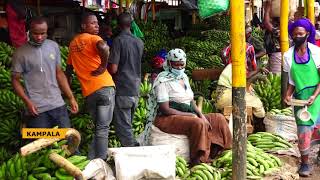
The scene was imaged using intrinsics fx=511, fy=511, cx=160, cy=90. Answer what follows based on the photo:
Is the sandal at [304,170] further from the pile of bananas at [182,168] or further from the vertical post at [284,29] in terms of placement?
the vertical post at [284,29]

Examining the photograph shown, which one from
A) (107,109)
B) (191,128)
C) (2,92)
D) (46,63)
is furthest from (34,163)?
(2,92)

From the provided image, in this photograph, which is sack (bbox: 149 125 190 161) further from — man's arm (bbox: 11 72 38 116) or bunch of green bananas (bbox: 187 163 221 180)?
man's arm (bbox: 11 72 38 116)

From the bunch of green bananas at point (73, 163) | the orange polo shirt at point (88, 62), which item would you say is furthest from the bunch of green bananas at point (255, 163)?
the bunch of green bananas at point (73, 163)

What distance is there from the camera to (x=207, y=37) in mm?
14516

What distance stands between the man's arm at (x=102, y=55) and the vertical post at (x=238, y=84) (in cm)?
134

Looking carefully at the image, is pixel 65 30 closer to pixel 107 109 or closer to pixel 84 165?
pixel 107 109

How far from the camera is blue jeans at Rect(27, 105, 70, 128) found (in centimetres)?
474

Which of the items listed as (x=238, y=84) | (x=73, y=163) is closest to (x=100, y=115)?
(x=73, y=163)

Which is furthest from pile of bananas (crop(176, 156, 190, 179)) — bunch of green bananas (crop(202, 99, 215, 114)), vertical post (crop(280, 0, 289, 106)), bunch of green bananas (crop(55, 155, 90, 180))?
vertical post (crop(280, 0, 289, 106))

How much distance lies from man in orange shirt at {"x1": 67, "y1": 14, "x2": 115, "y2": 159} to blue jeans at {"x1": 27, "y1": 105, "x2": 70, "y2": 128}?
45cm

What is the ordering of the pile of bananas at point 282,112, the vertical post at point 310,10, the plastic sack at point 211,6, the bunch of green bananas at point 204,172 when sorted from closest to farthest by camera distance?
the bunch of green bananas at point 204,172 < the plastic sack at point 211,6 < the pile of bananas at point 282,112 < the vertical post at point 310,10

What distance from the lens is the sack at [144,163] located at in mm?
4527

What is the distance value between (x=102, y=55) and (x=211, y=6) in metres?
1.99

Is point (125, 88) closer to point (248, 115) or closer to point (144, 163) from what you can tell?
point (144, 163)
